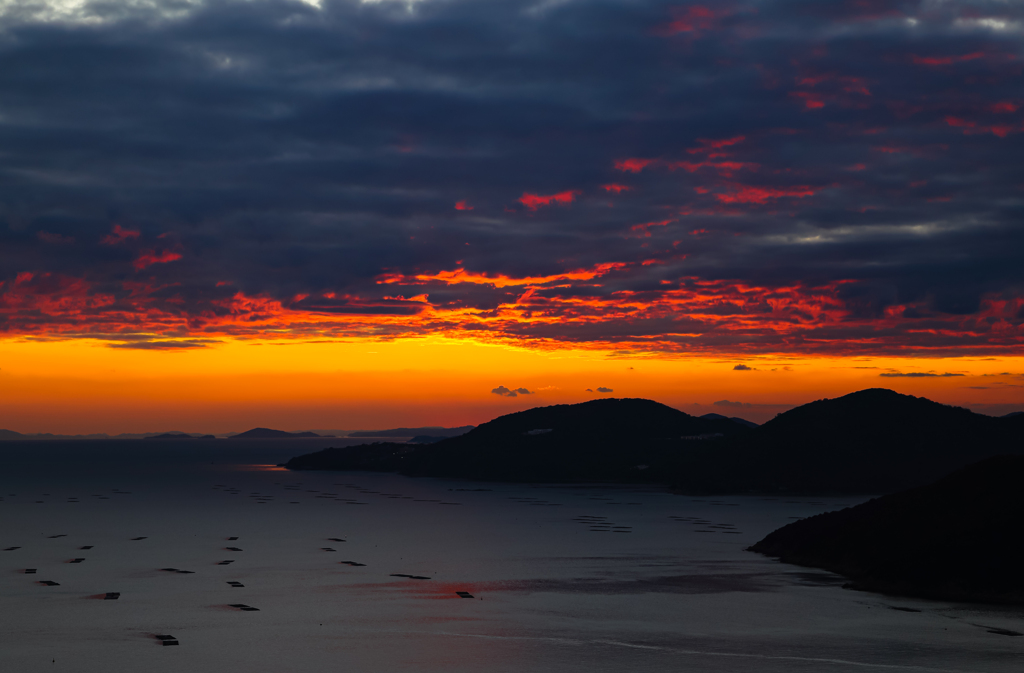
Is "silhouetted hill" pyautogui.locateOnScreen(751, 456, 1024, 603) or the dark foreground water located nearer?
the dark foreground water

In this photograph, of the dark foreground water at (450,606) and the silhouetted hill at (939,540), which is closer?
the dark foreground water at (450,606)

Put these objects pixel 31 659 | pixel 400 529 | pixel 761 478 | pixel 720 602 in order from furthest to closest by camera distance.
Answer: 1. pixel 761 478
2. pixel 400 529
3. pixel 720 602
4. pixel 31 659

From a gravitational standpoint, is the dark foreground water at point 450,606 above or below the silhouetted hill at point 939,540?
below

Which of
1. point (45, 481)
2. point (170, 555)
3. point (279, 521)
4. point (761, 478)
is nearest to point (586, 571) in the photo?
point (170, 555)

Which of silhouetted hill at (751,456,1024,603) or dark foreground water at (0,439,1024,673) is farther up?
silhouetted hill at (751,456,1024,603)

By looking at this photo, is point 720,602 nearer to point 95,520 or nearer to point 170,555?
point 170,555
